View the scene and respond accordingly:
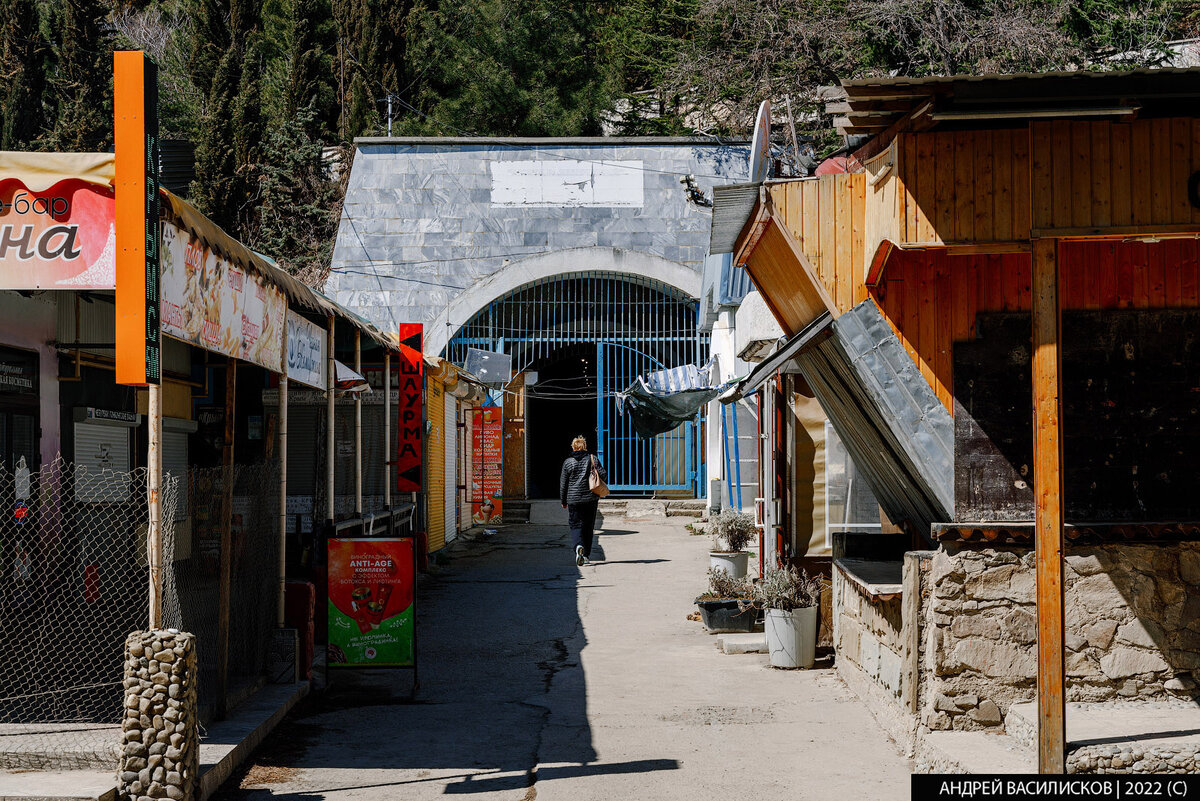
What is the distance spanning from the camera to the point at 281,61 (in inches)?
1399

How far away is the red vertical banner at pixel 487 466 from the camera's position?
23875mm

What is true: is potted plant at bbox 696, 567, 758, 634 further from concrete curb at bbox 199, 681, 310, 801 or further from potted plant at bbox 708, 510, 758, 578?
concrete curb at bbox 199, 681, 310, 801

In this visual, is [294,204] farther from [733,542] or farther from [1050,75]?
[1050,75]

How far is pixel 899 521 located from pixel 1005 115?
12.5 feet

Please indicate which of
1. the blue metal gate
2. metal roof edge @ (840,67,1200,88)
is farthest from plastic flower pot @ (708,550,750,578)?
the blue metal gate

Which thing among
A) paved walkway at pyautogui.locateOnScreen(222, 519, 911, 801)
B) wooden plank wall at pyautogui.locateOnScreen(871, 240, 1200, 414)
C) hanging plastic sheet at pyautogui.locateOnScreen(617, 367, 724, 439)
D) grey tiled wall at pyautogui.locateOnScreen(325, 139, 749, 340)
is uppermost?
grey tiled wall at pyautogui.locateOnScreen(325, 139, 749, 340)

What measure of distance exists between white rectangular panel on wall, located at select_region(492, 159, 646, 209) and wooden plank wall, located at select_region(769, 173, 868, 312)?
1802 cm

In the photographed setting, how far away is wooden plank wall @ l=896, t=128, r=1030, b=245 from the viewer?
5898mm

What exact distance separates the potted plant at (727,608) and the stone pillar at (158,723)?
620cm

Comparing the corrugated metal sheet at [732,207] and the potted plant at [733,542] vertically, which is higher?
the corrugated metal sheet at [732,207]

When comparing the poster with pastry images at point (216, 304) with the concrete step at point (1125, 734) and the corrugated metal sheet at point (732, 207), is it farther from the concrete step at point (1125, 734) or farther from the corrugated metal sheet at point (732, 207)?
the concrete step at point (1125, 734)

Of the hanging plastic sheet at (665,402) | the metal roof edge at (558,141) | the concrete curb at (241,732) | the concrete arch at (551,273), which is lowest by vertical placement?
the concrete curb at (241,732)

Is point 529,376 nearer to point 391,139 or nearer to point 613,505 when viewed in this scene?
point 613,505

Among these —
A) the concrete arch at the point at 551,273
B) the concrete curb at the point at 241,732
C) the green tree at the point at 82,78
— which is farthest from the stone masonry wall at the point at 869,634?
the green tree at the point at 82,78
